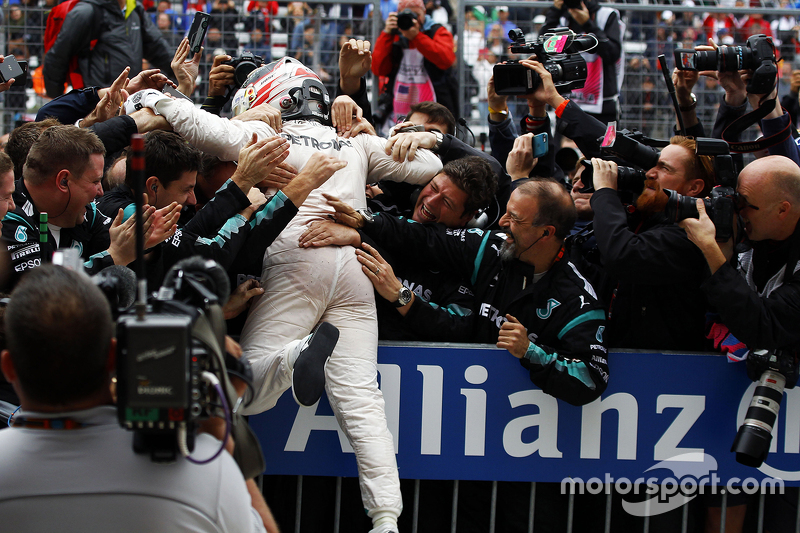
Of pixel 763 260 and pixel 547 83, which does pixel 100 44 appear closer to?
pixel 547 83

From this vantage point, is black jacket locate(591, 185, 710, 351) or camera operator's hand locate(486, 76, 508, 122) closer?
black jacket locate(591, 185, 710, 351)

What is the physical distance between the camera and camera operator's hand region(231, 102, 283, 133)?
13.3 feet

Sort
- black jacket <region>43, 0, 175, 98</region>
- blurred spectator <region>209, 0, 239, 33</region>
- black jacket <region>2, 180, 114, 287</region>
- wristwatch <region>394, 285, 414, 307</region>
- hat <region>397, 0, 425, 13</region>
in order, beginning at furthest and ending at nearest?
blurred spectator <region>209, 0, 239, 33</region>
hat <region>397, 0, 425, 13</region>
black jacket <region>43, 0, 175, 98</region>
wristwatch <region>394, 285, 414, 307</region>
black jacket <region>2, 180, 114, 287</region>

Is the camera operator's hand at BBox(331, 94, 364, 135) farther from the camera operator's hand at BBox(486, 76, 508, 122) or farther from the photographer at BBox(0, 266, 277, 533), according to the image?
the photographer at BBox(0, 266, 277, 533)

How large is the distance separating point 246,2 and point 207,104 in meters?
2.60

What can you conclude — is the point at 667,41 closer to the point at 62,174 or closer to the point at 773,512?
the point at 773,512

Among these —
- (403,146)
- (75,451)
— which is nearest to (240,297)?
(403,146)

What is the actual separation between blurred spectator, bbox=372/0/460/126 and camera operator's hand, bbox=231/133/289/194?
318cm

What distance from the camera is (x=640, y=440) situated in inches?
148

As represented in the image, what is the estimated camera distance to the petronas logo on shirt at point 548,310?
12.4 feet

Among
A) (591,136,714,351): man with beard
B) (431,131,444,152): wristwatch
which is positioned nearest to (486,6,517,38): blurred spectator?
(431,131,444,152): wristwatch

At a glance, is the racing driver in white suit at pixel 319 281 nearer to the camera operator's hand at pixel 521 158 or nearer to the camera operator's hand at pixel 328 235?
the camera operator's hand at pixel 328 235

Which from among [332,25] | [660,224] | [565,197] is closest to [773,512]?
[660,224]

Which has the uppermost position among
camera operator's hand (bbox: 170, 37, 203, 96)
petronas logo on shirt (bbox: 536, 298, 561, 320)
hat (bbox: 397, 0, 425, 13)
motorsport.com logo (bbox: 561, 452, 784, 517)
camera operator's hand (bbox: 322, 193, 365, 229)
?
hat (bbox: 397, 0, 425, 13)
